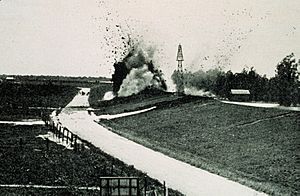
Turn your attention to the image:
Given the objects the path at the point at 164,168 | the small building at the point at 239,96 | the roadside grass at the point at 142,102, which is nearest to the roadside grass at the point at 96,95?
the roadside grass at the point at 142,102

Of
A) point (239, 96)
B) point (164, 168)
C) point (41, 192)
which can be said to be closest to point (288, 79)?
point (239, 96)

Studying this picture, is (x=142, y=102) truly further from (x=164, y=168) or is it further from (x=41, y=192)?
(x=41, y=192)

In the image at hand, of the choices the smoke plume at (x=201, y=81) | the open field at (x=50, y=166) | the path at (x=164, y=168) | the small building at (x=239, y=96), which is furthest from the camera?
the smoke plume at (x=201, y=81)

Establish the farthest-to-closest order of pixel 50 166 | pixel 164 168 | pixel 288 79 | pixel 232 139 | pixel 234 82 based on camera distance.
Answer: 1. pixel 234 82
2. pixel 288 79
3. pixel 232 139
4. pixel 164 168
5. pixel 50 166

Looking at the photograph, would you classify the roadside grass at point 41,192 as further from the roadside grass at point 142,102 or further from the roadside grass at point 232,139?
the roadside grass at point 142,102

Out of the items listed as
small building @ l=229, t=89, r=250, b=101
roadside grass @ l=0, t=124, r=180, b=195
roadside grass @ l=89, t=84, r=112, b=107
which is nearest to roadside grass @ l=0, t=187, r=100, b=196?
roadside grass @ l=0, t=124, r=180, b=195

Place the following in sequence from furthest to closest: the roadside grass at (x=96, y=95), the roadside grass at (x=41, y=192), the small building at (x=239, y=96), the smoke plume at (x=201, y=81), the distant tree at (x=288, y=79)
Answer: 1. the roadside grass at (x=96, y=95)
2. the smoke plume at (x=201, y=81)
3. the small building at (x=239, y=96)
4. the distant tree at (x=288, y=79)
5. the roadside grass at (x=41, y=192)

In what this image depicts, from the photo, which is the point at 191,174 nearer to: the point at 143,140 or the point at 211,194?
the point at 211,194
